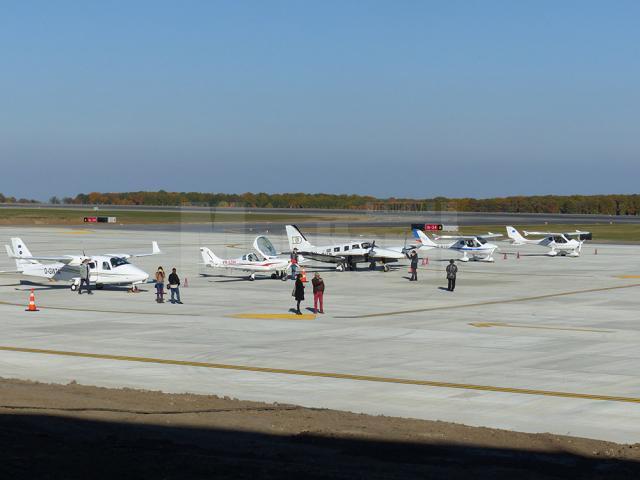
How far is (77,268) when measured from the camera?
43469 millimetres

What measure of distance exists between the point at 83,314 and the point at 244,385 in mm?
15434

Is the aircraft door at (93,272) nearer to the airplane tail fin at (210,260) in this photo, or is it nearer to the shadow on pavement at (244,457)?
the airplane tail fin at (210,260)

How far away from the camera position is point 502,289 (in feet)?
148

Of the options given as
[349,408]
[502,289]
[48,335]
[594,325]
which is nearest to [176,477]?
[349,408]

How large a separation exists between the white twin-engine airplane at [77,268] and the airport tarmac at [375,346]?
2.48ft

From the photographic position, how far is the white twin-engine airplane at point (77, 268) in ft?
140

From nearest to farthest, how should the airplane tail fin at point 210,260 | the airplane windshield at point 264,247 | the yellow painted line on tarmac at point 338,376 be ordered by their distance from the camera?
the yellow painted line on tarmac at point 338,376, the airplane tail fin at point 210,260, the airplane windshield at point 264,247

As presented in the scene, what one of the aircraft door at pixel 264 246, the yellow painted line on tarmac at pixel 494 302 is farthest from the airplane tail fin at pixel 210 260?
the yellow painted line on tarmac at pixel 494 302

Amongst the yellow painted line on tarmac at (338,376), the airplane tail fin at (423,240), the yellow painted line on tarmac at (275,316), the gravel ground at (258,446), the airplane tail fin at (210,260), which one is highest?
the airplane tail fin at (423,240)

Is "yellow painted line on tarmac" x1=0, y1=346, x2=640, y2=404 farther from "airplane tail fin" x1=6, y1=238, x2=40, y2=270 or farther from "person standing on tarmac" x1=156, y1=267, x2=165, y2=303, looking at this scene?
"airplane tail fin" x1=6, y1=238, x2=40, y2=270

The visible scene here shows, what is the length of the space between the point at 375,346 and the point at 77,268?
20634mm

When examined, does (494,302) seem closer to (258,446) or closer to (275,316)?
(275,316)

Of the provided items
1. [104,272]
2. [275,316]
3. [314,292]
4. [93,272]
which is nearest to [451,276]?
[314,292]

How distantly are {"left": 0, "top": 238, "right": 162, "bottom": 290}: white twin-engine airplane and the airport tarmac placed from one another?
757 mm
